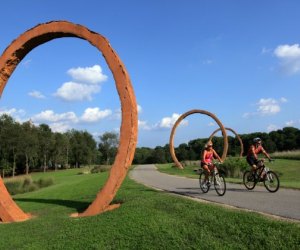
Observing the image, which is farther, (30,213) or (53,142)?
(53,142)

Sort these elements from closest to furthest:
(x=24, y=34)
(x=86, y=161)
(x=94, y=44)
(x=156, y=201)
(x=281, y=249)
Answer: (x=281, y=249) < (x=156, y=201) < (x=94, y=44) < (x=24, y=34) < (x=86, y=161)

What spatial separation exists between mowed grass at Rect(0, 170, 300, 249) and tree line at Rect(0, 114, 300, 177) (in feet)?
188

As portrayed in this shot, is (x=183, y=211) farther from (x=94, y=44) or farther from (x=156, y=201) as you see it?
(x=94, y=44)

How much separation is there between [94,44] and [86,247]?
20.5ft

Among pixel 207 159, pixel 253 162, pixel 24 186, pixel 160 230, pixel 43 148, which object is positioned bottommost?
pixel 160 230

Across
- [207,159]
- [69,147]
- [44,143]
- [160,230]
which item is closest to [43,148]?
→ [44,143]

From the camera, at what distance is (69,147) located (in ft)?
289

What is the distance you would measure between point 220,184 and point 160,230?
19.0 feet

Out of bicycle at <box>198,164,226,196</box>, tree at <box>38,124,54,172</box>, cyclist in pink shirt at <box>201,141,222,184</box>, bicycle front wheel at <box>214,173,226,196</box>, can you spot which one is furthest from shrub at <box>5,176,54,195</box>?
tree at <box>38,124,54,172</box>

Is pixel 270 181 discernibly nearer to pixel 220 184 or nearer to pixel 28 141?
pixel 220 184

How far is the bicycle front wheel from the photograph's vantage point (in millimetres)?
13566

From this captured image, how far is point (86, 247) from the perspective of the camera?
839cm

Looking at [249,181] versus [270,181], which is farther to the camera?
[249,181]

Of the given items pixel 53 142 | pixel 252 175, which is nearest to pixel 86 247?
pixel 252 175
